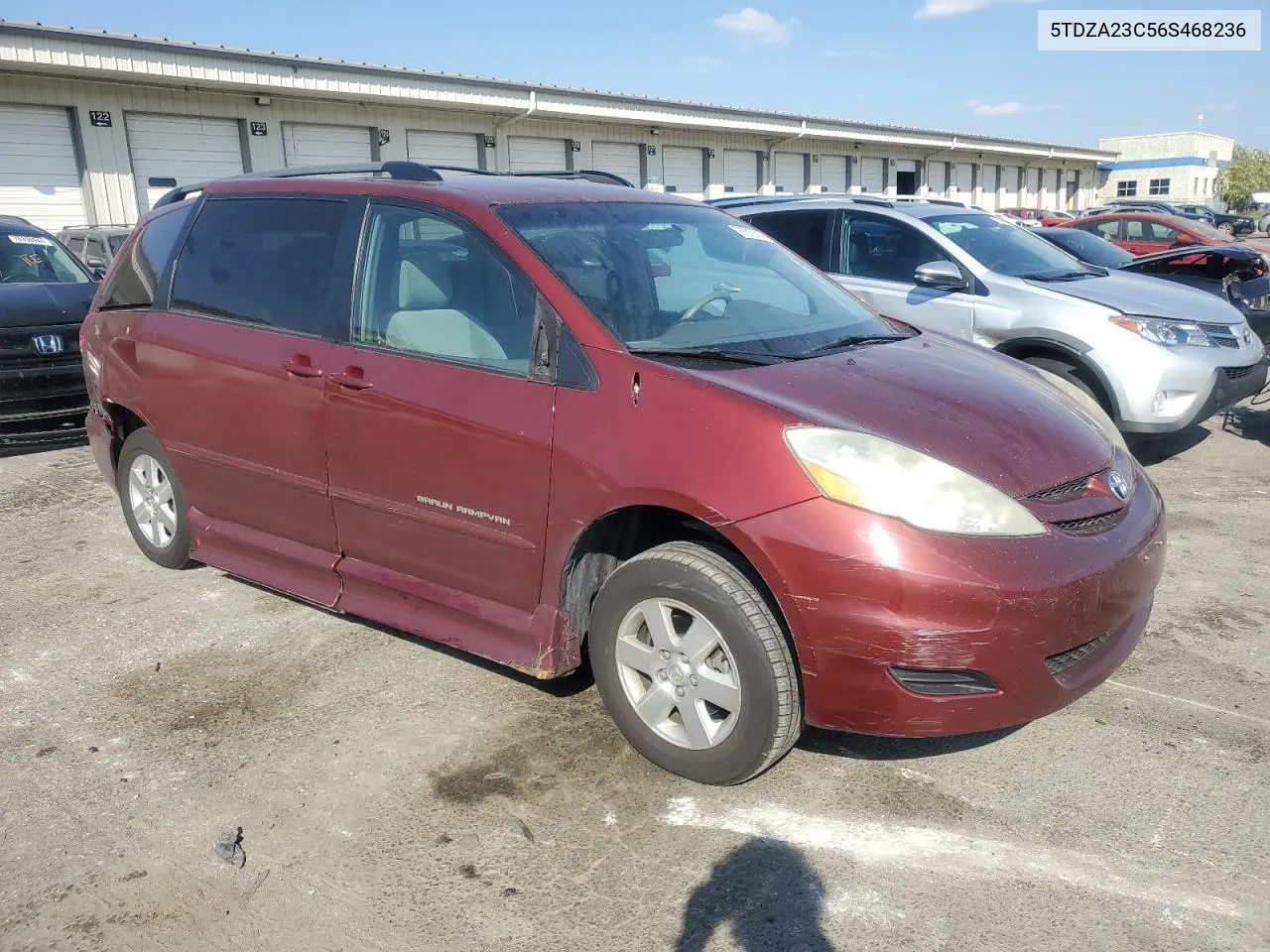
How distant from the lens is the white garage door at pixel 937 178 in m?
38.9

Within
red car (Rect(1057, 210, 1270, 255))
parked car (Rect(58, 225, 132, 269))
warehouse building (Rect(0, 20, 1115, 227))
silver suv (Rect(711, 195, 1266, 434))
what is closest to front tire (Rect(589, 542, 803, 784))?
silver suv (Rect(711, 195, 1266, 434))

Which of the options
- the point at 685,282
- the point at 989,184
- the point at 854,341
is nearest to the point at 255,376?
the point at 685,282

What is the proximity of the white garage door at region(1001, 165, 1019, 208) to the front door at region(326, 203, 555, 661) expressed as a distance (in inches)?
1823

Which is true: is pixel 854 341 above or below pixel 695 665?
above

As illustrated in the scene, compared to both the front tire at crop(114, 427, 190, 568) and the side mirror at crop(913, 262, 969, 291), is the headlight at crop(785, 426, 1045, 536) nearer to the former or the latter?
the front tire at crop(114, 427, 190, 568)

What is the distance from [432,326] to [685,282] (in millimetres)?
936

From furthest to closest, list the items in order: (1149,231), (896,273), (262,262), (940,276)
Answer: (1149,231) → (896,273) → (940,276) → (262,262)

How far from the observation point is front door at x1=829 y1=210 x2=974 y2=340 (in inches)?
276

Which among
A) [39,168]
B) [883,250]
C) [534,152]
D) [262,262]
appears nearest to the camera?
[262,262]

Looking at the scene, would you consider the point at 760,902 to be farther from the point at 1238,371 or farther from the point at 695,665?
the point at 1238,371

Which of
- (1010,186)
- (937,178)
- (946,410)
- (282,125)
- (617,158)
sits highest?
(282,125)

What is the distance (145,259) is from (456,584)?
2535 millimetres

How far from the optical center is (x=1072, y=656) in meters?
2.96

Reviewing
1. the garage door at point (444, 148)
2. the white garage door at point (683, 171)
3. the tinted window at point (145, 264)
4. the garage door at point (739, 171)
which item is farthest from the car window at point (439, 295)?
the garage door at point (739, 171)
